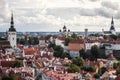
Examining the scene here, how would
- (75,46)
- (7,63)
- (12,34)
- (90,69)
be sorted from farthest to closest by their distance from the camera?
(12,34), (75,46), (7,63), (90,69)

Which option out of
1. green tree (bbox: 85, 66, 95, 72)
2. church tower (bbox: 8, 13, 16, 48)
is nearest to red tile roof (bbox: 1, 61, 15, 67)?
green tree (bbox: 85, 66, 95, 72)

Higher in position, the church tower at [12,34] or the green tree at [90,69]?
the church tower at [12,34]

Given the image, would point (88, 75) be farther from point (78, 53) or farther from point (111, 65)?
point (78, 53)

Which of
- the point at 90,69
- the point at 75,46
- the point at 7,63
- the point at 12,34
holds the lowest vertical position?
the point at 90,69

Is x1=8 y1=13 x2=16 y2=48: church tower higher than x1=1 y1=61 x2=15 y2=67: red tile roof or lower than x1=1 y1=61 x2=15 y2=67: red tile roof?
higher

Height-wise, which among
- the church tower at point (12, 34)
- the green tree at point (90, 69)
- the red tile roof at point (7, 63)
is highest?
the church tower at point (12, 34)

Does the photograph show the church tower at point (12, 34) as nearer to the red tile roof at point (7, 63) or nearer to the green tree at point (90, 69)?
the red tile roof at point (7, 63)

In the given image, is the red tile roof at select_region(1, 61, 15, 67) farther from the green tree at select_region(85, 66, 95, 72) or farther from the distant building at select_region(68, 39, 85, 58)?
the distant building at select_region(68, 39, 85, 58)

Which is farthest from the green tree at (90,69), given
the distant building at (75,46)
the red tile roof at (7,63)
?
the distant building at (75,46)

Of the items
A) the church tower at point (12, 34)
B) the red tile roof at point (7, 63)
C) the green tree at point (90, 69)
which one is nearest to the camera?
the green tree at point (90, 69)

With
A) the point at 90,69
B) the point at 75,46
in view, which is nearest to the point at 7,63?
the point at 90,69

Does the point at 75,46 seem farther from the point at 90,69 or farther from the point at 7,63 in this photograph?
the point at 7,63
